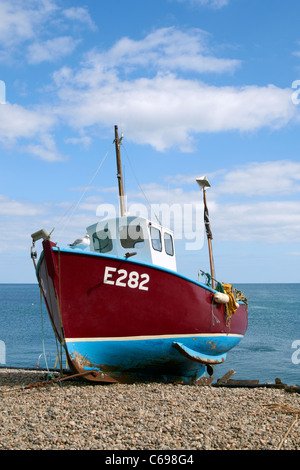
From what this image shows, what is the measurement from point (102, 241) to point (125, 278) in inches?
94.4

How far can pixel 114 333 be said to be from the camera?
34.0 ft

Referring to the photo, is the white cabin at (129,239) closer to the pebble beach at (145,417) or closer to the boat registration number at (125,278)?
the boat registration number at (125,278)

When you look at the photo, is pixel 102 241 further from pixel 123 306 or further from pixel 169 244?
pixel 123 306


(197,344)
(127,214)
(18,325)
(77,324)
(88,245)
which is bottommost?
(18,325)

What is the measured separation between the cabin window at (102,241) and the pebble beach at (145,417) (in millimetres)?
3729

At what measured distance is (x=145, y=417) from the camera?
7.76 meters

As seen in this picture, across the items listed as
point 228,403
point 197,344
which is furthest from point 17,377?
point 228,403

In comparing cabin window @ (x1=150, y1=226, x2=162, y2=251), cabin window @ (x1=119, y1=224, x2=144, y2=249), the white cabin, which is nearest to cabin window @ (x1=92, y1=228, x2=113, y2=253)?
the white cabin

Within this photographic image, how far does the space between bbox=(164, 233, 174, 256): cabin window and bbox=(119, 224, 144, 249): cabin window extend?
3.98ft

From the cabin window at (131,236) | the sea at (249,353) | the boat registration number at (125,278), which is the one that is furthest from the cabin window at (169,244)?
the sea at (249,353)

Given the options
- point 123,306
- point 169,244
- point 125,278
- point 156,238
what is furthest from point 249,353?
point 125,278

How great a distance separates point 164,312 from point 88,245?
2808 millimetres

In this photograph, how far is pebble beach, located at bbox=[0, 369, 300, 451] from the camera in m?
6.51
